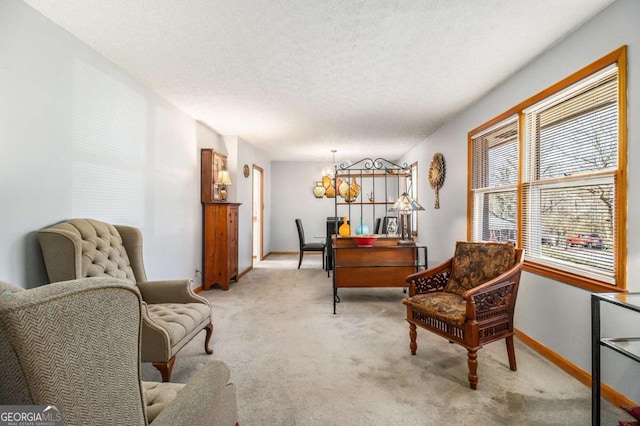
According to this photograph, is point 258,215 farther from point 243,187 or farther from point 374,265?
point 374,265

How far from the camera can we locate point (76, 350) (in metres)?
0.62

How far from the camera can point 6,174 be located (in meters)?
1.91

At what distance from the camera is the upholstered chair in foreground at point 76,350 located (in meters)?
0.55

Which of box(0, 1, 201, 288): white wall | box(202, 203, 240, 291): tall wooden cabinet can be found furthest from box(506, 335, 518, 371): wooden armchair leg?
box(202, 203, 240, 291): tall wooden cabinet

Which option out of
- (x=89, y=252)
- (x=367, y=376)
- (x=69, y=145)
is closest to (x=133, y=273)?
(x=89, y=252)

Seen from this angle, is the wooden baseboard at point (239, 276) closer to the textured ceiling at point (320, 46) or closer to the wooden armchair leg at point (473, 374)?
the textured ceiling at point (320, 46)

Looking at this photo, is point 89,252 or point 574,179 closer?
point 89,252

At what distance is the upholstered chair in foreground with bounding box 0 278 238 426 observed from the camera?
1.81 ft

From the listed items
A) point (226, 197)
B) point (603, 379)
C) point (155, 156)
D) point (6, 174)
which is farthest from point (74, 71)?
point (603, 379)

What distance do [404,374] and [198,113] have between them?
378 cm

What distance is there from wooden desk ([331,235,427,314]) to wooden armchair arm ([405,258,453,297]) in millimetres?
1090

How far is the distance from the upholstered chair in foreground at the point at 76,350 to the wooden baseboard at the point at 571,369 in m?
2.45

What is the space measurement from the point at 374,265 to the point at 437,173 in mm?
1987

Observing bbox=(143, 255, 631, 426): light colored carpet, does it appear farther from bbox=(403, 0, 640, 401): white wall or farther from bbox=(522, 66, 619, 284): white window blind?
bbox=(522, 66, 619, 284): white window blind
